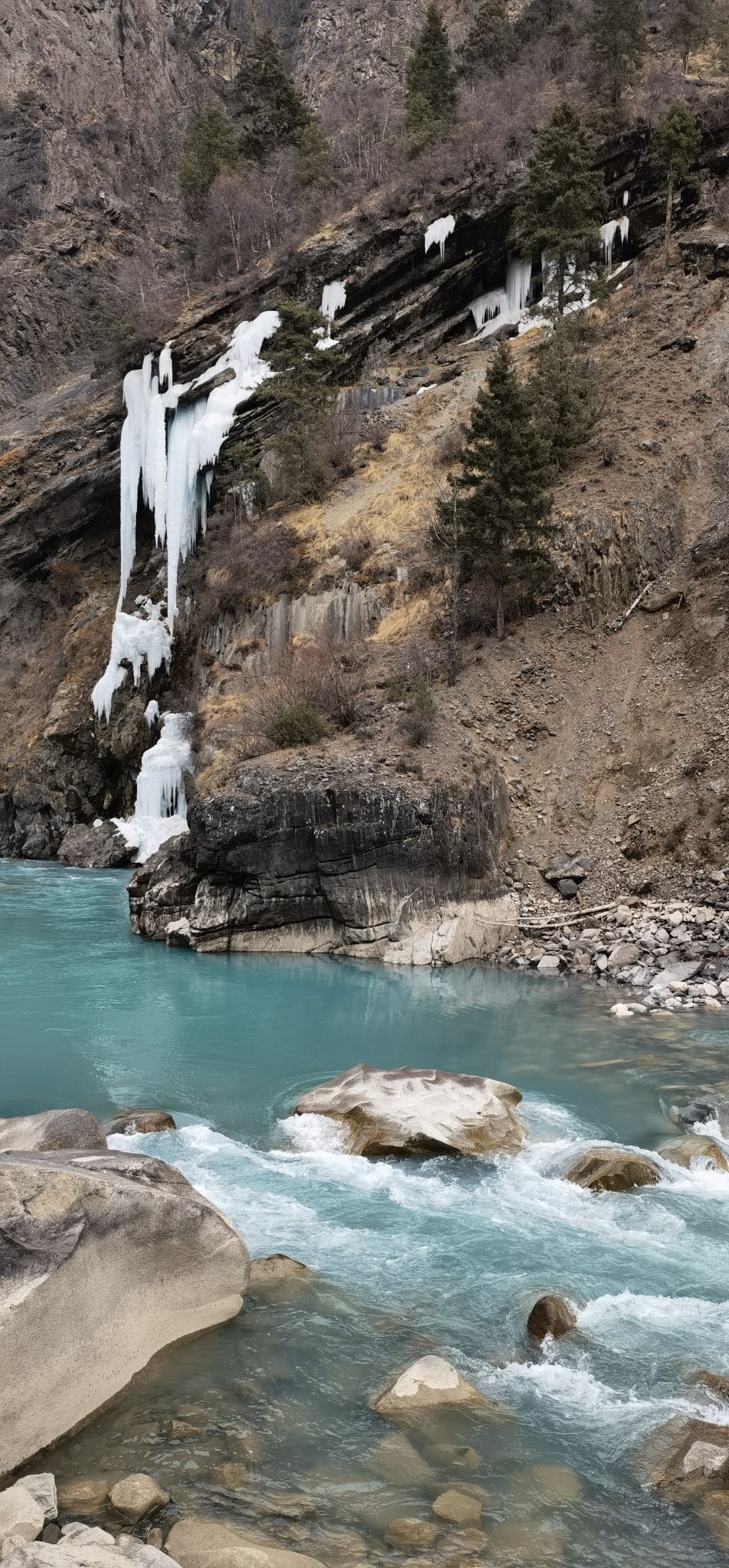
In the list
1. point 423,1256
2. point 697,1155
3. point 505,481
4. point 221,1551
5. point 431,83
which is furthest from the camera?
point 431,83

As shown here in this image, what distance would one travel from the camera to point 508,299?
39688mm

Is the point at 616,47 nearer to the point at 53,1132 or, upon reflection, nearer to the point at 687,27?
the point at 687,27

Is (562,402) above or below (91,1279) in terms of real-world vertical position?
above

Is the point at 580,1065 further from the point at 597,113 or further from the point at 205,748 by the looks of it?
the point at 597,113

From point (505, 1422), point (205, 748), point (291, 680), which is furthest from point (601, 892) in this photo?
point (505, 1422)

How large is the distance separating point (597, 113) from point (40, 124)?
34.8 m

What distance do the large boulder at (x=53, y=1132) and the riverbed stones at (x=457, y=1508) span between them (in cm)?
479

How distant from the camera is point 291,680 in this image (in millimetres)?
24844

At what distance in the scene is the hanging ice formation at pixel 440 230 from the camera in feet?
127

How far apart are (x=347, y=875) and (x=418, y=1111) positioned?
9.04 metres

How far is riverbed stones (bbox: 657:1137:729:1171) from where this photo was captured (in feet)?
33.6

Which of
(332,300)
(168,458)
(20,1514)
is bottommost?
(20,1514)

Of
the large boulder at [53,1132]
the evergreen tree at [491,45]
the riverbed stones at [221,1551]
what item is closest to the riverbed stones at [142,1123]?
the large boulder at [53,1132]

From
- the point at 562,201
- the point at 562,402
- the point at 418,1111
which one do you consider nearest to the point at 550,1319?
the point at 418,1111
